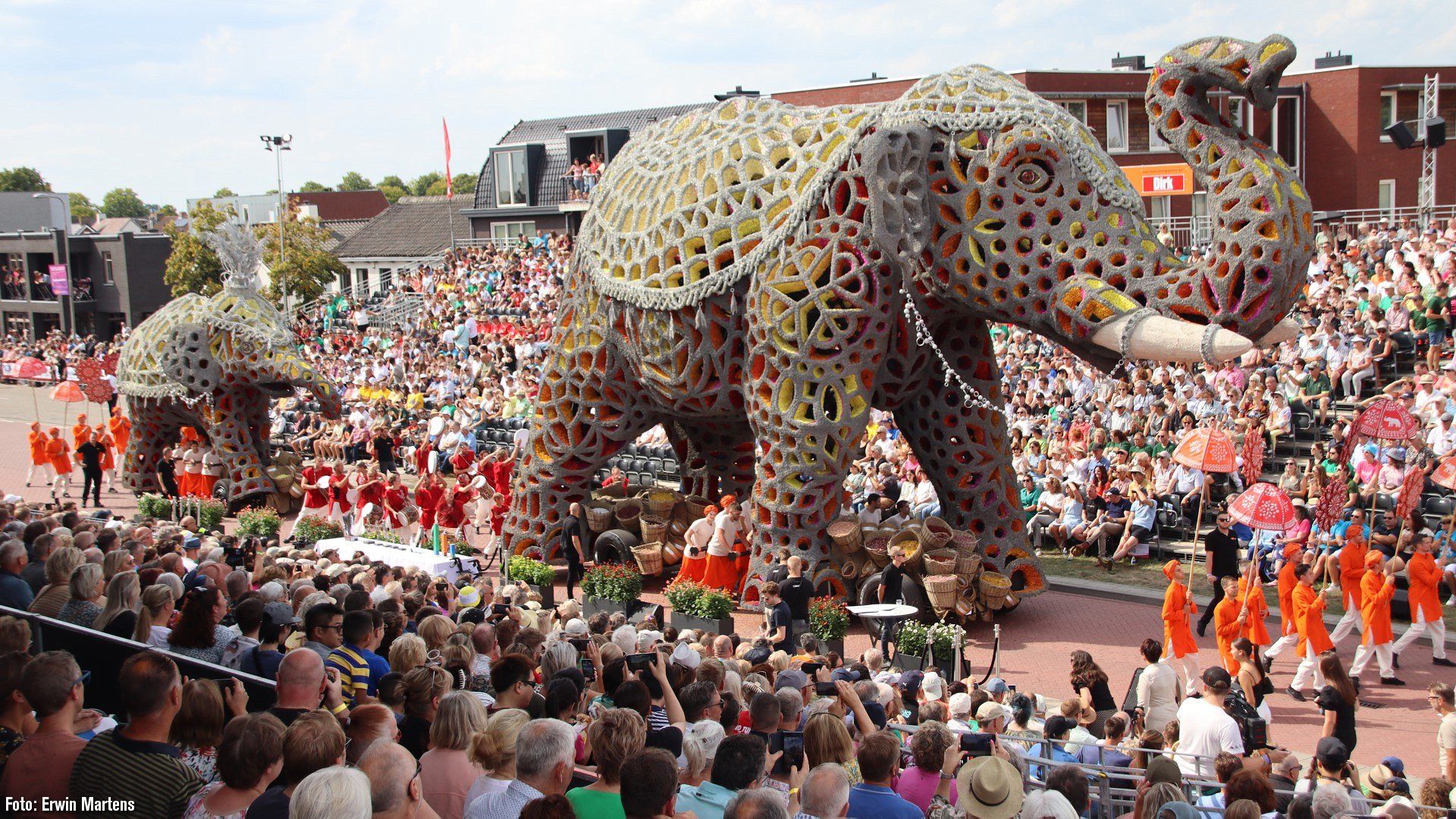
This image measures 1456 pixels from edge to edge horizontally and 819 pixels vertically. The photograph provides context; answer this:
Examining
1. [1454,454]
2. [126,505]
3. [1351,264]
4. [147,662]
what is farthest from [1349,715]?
[126,505]

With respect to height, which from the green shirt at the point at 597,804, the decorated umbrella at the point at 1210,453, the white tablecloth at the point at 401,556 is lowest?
the white tablecloth at the point at 401,556

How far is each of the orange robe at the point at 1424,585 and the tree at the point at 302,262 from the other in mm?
43557

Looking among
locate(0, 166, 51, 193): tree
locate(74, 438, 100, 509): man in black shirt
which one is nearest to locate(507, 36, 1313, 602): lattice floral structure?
locate(74, 438, 100, 509): man in black shirt

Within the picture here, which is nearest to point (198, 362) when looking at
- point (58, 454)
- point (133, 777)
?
point (58, 454)

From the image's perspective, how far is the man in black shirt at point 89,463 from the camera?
2064 centimetres

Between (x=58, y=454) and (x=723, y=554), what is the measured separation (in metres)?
13.0

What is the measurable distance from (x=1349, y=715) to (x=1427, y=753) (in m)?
1.68

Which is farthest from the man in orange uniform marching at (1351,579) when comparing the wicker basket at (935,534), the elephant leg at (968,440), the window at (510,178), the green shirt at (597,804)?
the window at (510,178)

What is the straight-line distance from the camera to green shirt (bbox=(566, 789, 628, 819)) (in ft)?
15.9

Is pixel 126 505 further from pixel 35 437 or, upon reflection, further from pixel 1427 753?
pixel 1427 753

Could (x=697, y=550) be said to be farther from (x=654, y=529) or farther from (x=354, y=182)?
(x=354, y=182)

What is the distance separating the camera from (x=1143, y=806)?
226 inches

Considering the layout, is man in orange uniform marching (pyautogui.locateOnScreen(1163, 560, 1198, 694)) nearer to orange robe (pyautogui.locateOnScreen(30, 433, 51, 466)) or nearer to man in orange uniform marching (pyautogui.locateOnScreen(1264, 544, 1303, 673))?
man in orange uniform marching (pyautogui.locateOnScreen(1264, 544, 1303, 673))

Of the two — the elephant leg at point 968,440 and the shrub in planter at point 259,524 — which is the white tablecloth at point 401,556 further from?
the elephant leg at point 968,440
